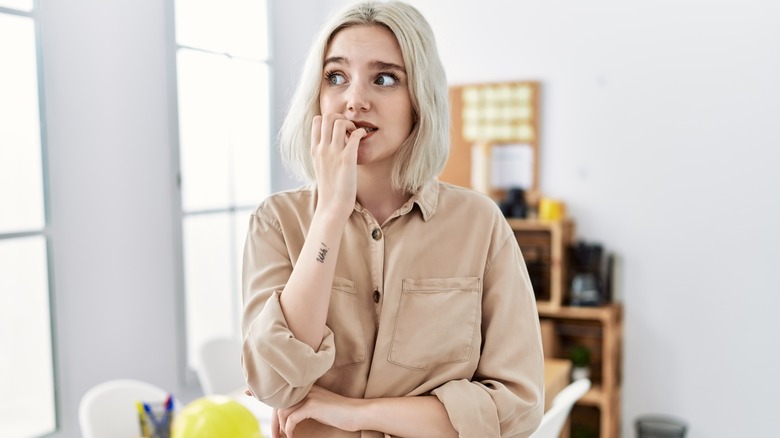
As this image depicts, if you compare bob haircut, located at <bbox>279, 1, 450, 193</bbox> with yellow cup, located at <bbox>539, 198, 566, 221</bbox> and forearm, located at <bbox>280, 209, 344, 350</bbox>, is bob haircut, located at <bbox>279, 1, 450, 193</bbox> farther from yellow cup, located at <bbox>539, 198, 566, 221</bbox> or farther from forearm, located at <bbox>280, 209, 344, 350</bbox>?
yellow cup, located at <bbox>539, 198, 566, 221</bbox>

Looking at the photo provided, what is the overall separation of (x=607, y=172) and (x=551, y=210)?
1.13 feet

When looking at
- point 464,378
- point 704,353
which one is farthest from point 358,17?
point 704,353

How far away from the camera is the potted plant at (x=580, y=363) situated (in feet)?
10.3

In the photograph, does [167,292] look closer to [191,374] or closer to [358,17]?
[191,374]

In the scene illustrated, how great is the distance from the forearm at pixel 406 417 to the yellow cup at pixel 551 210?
93.2 inches

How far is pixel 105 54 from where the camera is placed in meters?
2.33

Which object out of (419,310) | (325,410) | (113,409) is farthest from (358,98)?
(113,409)

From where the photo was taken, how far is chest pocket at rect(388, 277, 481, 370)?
92 centimetres

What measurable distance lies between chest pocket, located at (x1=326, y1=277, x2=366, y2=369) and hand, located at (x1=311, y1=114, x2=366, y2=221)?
5.0 inches

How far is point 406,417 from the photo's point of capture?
2.90 feet

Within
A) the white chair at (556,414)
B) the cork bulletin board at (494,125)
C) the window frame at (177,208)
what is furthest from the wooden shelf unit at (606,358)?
the window frame at (177,208)

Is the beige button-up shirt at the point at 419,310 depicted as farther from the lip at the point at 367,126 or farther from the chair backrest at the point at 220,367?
the chair backrest at the point at 220,367

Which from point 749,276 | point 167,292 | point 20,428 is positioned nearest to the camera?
point 20,428

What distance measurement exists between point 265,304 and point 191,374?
2063 millimetres
